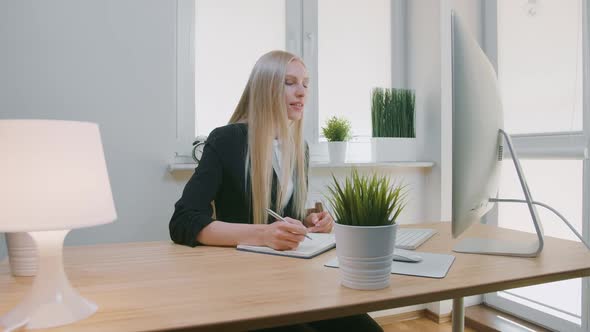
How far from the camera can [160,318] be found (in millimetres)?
569

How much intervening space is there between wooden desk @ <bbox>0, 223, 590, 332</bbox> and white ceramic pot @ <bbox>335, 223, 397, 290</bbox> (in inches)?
0.8

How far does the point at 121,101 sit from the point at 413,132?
1596 millimetres

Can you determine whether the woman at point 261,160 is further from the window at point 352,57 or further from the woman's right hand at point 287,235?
the window at point 352,57

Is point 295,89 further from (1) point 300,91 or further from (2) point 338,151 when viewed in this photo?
(2) point 338,151

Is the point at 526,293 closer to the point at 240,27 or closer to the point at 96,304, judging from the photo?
the point at 240,27

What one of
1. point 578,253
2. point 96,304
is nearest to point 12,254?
point 96,304

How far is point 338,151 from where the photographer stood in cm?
221

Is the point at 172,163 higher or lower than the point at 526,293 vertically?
higher

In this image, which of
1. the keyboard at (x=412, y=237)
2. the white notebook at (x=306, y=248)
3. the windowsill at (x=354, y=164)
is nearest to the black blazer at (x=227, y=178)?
the white notebook at (x=306, y=248)

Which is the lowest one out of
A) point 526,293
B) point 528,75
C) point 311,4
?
point 526,293

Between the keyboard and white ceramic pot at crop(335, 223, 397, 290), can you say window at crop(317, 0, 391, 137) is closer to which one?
the keyboard

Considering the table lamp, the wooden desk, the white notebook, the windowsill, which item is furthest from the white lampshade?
the windowsill

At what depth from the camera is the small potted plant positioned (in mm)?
2213

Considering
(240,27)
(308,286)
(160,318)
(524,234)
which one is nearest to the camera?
(160,318)
